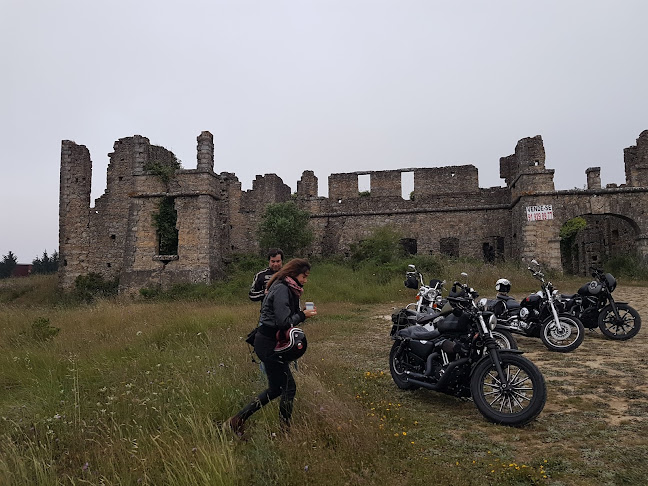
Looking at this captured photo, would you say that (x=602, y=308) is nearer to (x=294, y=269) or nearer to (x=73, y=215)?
(x=294, y=269)

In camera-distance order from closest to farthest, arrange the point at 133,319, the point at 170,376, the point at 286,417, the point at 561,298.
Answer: the point at 286,417, the point at 170,376, the point at 561,298, the point at 133,319

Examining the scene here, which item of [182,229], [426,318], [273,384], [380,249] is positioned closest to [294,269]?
[273,384]

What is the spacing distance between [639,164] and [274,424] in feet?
61.8

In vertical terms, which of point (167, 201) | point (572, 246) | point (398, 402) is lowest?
point (398, 402)

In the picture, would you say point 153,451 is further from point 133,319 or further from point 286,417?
point 133,319

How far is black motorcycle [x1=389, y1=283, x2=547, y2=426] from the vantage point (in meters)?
3.75

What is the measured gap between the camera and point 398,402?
4.46m

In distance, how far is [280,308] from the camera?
11.2 feet

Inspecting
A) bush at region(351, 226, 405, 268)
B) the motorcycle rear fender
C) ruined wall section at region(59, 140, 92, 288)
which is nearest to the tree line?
ruined wall section at region(59, 140, 92, 288)

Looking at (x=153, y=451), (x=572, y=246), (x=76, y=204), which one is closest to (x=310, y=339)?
(x=153, y=451)

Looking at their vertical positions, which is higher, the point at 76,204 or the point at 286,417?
the point at 76,204

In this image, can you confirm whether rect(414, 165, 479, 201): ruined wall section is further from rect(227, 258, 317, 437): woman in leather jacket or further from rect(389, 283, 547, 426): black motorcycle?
rect(227, 258, 317, 437): woman in leather jacket

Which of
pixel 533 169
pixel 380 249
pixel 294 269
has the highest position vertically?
pixel 533 169

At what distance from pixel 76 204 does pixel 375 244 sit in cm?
1507
